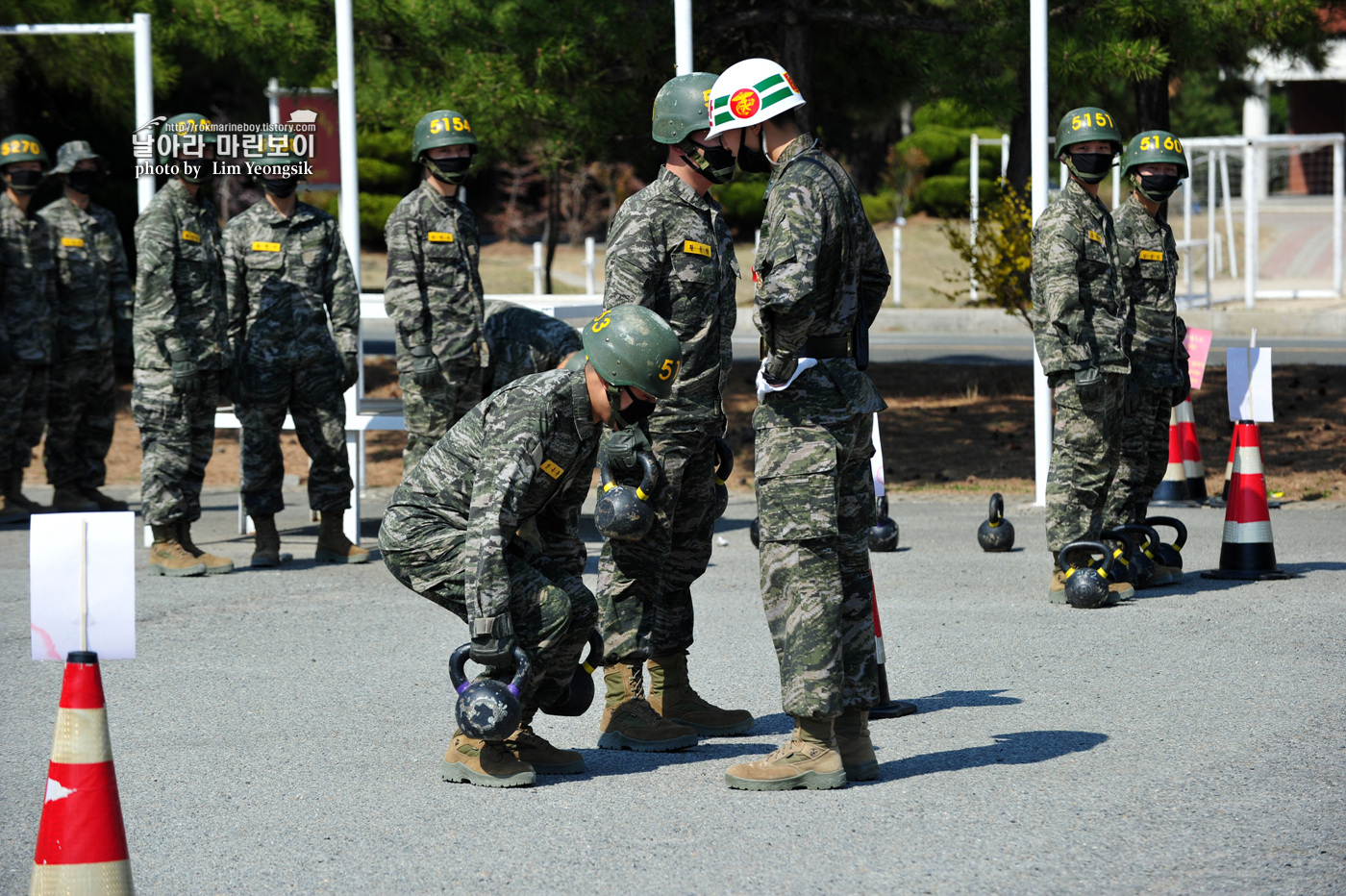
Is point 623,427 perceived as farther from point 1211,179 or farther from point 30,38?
point 1211,179

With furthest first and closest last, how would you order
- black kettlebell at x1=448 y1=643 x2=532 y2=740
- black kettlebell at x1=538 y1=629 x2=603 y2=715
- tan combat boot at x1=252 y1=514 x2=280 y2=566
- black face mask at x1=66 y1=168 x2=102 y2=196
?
black face mask at x1=66 y1=168 x2=102 y2=196 < tan combat boot at x1=252 y1=514 x2=280 y2=566 < black kettlebell at x1=538 y1=629 x2=603 y2=715 < black kettlebell at x1=448 y1=643 x2=532 y2=740

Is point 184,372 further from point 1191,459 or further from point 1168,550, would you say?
point 1191,459

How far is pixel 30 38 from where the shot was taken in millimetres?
16516

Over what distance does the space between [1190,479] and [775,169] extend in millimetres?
7431

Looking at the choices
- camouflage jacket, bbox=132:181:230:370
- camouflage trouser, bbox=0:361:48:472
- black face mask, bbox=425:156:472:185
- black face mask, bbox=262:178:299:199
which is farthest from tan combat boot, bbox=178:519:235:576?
camouflage trouser, bbox=0:361:48:472

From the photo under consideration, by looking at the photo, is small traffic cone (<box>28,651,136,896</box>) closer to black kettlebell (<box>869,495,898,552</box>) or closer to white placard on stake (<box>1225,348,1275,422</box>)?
black kettlebell (<box>869,495,898,552</box>)

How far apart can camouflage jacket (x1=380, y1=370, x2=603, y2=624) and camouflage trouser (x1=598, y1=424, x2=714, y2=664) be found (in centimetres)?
30

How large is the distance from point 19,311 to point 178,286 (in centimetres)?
317

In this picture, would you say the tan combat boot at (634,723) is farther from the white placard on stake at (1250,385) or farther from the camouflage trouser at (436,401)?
the white placard on stake at (1250,385)

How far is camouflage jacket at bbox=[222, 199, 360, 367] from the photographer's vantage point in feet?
31.1

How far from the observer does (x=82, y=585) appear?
3783 mm

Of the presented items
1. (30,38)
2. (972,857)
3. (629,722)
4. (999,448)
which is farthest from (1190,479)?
(30,38)

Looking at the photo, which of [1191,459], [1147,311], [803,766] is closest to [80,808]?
[803,766]

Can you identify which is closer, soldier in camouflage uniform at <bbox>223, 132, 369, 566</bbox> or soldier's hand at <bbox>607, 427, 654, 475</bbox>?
soldier's hand at <bbox>607, 427, 654, 475</bbox>
